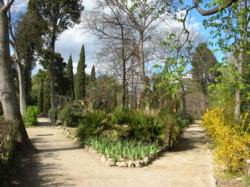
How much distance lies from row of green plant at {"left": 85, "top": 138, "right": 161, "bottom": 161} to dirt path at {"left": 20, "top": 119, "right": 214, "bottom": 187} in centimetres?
33

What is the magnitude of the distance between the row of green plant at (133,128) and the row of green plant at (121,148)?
1.16 ft

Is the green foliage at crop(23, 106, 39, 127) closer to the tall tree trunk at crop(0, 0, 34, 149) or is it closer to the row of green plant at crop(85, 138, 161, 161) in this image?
the row of green plant at crop(85, 138, 161, 161)

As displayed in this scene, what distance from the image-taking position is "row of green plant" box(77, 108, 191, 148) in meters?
10.2

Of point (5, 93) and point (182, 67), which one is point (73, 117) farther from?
point (182, 67)

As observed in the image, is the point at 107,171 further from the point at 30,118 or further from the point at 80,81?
the point at 80,81

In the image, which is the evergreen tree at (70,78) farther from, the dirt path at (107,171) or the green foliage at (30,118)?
the dirt path at (107,171)

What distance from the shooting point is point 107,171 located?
23.2 ft

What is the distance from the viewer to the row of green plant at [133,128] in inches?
400

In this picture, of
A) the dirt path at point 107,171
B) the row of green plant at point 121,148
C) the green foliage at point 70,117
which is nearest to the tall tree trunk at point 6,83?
the dirt path at point 107,171

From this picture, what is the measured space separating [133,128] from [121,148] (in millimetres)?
1823

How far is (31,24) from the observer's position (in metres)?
22.1

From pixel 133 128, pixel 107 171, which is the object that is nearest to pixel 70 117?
pixel 133 128

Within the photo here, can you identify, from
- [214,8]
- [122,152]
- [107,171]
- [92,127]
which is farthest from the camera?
[92,127]

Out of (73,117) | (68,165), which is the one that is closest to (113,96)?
(73,117)
